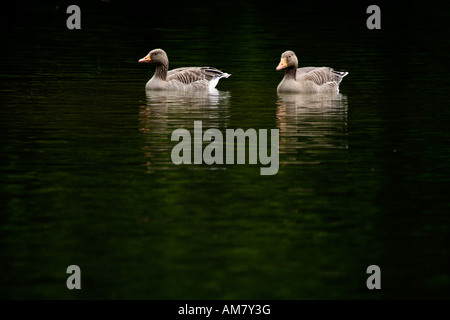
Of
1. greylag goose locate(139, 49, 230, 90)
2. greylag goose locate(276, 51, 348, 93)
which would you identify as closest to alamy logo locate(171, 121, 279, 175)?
greylag goose locate(276, 51, 348, 93)

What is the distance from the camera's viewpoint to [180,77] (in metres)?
32.5

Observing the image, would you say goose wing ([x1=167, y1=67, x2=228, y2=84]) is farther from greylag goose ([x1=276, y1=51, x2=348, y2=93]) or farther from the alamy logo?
the alamy logo

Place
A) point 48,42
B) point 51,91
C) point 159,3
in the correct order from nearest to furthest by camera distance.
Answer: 1. point 51,91
2. point 48,42
3. point 159,3

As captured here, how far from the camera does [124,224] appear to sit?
15.4 m

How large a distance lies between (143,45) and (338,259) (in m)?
31.5

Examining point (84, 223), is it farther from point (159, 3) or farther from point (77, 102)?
point (159, 3)

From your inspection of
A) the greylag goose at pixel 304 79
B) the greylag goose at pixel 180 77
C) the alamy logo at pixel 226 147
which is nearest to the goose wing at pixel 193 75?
the greylag goose at pixel 180 77

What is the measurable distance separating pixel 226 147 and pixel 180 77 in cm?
1099

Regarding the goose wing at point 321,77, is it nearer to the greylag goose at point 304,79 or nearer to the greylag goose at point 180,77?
the greylag goose at point 304,79

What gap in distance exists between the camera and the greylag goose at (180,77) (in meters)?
32.0

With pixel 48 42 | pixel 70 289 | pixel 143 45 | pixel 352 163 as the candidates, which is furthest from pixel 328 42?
pixel 70 289

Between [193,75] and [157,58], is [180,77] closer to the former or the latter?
[193,75]

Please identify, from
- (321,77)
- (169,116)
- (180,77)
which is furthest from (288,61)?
(169,116)

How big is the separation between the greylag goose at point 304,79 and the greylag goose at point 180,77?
7.67ft
